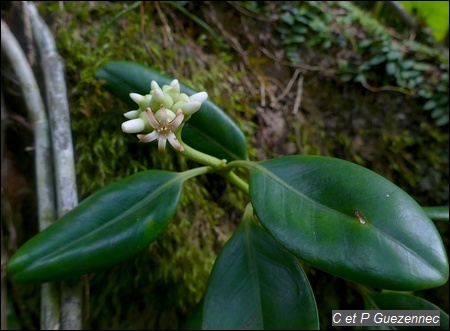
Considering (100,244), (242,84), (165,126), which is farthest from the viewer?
(242,84)

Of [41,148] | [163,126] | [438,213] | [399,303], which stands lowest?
[399,303]

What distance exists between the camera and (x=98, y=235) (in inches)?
31.8

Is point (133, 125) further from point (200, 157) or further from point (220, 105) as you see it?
point (220, 105)

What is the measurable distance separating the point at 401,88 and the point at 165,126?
1200mm

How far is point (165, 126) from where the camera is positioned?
0.63 m

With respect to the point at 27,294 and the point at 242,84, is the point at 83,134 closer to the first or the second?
the point at 27,294

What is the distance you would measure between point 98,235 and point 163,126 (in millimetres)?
329

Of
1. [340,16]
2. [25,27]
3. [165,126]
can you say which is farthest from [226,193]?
[340,16]

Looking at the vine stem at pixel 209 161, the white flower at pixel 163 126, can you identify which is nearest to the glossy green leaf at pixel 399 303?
the vine stem at pixel 209 161

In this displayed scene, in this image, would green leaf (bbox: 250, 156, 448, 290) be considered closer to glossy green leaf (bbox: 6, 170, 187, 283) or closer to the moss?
glossy green leaf (bbox: 6, 170, 187, 283)

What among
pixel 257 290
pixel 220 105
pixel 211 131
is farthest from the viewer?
pixel 220 105

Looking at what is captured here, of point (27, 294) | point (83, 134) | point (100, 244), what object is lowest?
point (27, 294)

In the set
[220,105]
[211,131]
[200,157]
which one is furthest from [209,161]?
[220,105]

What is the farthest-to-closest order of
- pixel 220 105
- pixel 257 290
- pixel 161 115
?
pixel 220 105, pixel 257 290, pixel 161 115
